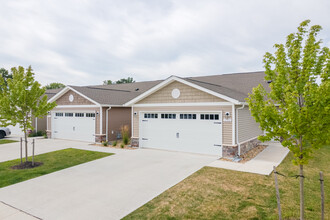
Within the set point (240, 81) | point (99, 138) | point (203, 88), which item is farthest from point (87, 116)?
point (240, 81)

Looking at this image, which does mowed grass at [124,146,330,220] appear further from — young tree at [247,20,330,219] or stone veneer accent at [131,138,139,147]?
stone veneer accent at [131,138,139,147]

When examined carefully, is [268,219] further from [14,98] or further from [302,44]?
[14,98]

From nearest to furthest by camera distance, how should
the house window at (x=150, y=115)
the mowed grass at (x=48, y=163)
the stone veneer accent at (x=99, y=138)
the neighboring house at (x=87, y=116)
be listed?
the mowed grass at (x=48, y=163)
the house window at (x=150, y=115)
the stone veneer accent at (x=99, y=138)
the neighboring house at (x=87, y=116)

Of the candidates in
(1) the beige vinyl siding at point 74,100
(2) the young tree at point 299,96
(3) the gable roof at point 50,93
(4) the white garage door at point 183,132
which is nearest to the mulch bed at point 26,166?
(4) the white garage door at point 183,132

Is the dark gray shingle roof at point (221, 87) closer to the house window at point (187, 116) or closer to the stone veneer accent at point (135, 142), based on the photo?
the house window at point (187, 116)

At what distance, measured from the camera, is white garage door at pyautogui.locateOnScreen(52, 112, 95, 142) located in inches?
580

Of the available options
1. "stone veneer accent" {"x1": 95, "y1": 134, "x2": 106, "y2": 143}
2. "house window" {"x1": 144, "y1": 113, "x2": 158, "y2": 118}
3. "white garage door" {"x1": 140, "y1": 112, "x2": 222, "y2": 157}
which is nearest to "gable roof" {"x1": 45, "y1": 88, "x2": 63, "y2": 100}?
"stone veneer accent" {"x1": 95, "y1": 134, "x2": 106, "y2": 143}

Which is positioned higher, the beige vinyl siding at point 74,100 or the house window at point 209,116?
the beige vinyl siding at point 74,100

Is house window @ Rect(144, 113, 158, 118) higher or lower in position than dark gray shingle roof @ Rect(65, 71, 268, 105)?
lower

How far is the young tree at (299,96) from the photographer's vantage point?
3.39 metres

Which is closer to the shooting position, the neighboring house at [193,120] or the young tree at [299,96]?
the young tree at [299,96]

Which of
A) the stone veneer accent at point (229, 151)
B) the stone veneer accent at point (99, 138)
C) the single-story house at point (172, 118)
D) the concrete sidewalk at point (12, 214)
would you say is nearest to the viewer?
the concrete sidewalk at point (12, 214)

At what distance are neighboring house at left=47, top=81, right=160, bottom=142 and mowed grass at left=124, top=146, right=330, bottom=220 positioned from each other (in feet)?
29.9

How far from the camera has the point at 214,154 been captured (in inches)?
396
